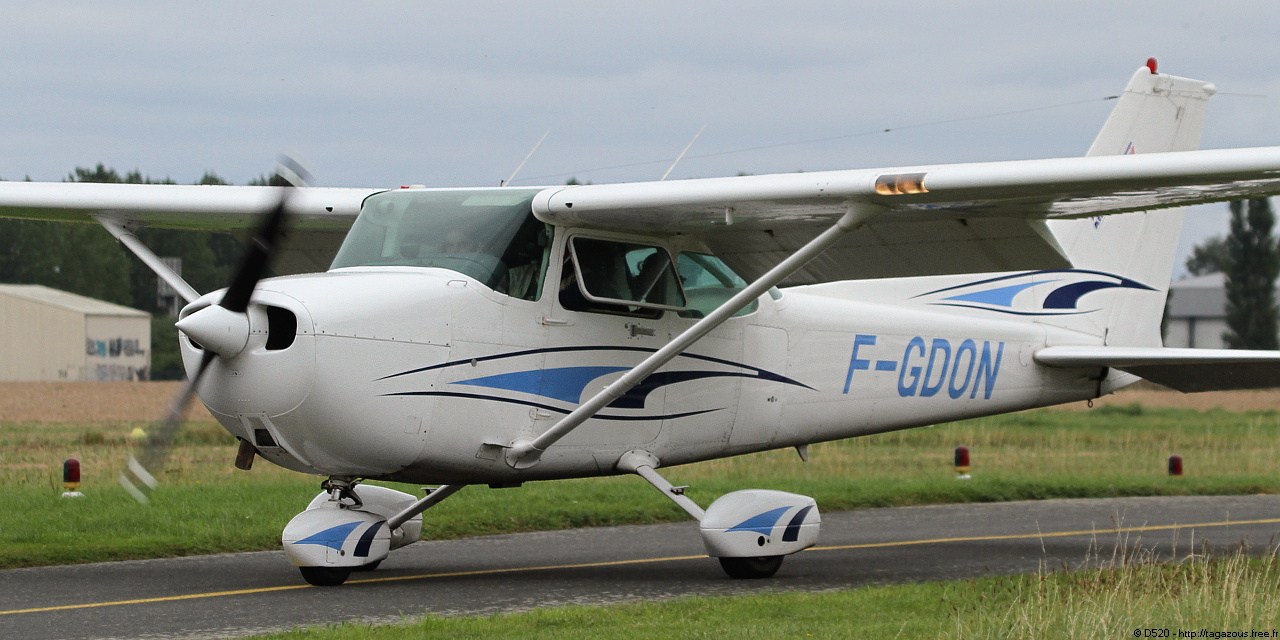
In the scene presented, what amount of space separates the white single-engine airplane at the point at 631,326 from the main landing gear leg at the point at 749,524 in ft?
0.06

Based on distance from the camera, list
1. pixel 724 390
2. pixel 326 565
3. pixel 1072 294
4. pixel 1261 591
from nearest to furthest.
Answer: pixel 1261 591
pixel 326 565
pixel 724 390
pixel 1072 294

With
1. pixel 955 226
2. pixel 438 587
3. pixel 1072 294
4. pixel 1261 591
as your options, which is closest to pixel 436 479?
pixel 438 587

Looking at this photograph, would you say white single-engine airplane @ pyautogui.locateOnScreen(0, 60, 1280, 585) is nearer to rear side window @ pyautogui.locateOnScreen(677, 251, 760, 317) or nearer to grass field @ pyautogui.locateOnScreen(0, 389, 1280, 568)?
rear side window @ pyautogui.locateOnScreen(677, 251, 760, 317)

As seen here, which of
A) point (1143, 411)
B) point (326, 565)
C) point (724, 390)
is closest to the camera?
point (326, 565)

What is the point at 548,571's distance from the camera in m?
10.7

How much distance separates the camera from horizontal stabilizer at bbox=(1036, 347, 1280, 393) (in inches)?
466

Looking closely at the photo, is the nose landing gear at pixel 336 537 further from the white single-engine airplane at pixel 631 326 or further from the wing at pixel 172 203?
the wing at pixel 172 203

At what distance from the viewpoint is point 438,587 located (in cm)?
963

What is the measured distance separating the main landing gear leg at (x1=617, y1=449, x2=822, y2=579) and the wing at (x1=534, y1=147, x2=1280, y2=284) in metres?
1.81

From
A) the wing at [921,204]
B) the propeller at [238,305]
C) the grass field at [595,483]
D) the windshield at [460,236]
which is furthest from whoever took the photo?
the grass field at [595,483]

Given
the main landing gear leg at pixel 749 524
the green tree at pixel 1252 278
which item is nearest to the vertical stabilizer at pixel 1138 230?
the main landing gear leg at pixel 749 524

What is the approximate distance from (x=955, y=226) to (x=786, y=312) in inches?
67.4

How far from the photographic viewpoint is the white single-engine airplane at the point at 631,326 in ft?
28.2

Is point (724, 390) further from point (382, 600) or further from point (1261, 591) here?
point (1261, 591)
